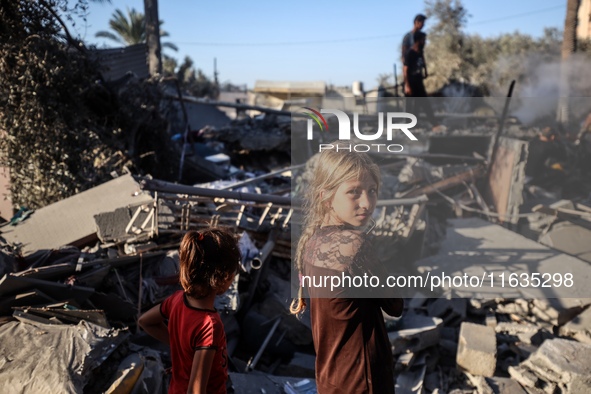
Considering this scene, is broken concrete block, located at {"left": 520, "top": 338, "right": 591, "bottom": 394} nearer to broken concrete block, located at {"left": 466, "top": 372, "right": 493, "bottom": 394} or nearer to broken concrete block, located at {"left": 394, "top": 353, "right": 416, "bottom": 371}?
broken concrete block, located at {"left": 466, "top": 372, "right": 493, "bottom": 394}

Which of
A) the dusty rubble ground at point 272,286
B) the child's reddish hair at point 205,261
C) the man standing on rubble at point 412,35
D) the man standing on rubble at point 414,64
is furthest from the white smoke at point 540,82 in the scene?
the child's reddish hair at point 205,261

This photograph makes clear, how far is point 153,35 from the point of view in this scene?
38.9ft

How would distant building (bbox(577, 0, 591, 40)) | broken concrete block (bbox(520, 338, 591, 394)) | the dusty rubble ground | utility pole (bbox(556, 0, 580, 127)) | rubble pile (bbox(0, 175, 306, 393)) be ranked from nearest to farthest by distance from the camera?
rubble pile (bbox(0, 175, 306, 393)) → the dusty rubble ground → broken concrete block (bbox(520, 338, 591, 394)) → utility pole (bbox(556, 0, 580, 127)) → distant building (bbox(577, 0, 591, 40))

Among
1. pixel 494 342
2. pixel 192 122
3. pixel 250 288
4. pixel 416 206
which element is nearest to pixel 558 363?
pixel 494 342

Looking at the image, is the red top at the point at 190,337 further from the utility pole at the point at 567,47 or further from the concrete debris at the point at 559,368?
the utility pole at the point at 567,47

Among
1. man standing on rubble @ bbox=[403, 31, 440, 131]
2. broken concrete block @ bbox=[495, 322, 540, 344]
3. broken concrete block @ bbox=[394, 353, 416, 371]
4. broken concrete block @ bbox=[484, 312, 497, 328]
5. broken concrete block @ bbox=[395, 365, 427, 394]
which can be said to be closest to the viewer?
broken concrete block @ bbox=[395, 365, 427, 394]

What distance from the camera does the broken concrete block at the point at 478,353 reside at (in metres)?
3.87

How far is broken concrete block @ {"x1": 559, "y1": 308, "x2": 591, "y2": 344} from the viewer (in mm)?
4375

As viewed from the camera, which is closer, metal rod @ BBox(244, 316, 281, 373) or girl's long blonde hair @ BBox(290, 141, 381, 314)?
girl's long blonde hair @ BBox(290, 141, 381, 314)

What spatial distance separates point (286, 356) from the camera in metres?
4.57

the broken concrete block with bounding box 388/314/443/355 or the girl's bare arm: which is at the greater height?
the girl's bare arm

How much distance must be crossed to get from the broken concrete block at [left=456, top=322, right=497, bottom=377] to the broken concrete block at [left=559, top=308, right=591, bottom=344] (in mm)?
1129

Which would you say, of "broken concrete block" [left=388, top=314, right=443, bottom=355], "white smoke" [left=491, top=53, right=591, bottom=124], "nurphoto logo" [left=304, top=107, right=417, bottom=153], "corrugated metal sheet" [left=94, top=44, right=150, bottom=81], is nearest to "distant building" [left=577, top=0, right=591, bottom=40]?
"white smoke" [left=491, top=53, right=591, bottom=124]

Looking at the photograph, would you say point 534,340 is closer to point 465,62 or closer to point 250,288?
point 250,288
